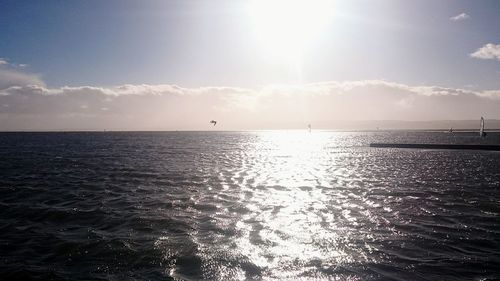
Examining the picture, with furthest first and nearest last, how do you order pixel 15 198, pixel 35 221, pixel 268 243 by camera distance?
pixel 15 198 → pixel 35 221 → pixel 268 243

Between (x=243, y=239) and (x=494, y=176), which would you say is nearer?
(x=243, y=239)

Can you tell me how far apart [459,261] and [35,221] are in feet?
67.3

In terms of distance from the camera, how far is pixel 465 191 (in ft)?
94.4

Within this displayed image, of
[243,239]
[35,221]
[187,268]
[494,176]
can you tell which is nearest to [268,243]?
[243,239]

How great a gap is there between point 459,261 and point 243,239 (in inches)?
338

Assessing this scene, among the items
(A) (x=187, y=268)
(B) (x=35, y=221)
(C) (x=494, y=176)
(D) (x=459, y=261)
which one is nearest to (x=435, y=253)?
(D) (x=459, y=261)

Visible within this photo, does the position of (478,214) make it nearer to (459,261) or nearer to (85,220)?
(459,261)

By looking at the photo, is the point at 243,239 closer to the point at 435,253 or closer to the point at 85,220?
the point at 435,253

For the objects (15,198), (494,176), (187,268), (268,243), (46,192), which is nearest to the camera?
(187,268)

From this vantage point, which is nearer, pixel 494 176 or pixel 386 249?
pixel 386 249

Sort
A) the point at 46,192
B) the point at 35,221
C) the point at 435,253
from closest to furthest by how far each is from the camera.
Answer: the point at 435,253 → the point at 35,221 → the point at 46,192

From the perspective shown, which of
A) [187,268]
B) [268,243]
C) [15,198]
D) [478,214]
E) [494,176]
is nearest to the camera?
[187,268]

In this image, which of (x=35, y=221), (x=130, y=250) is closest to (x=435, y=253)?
(x=130, y=250)

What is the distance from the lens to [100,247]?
47.9 feet
